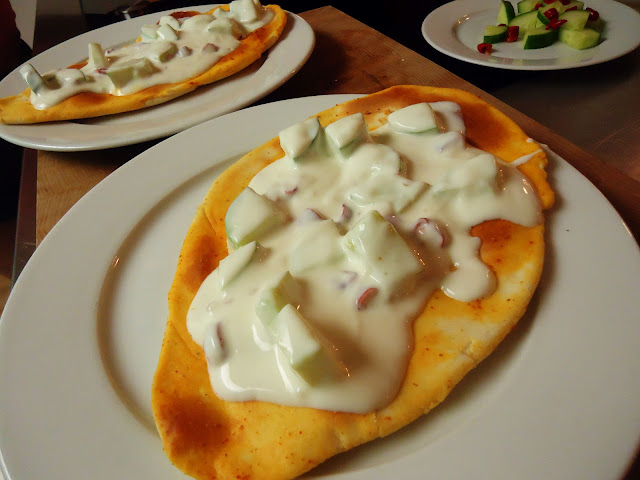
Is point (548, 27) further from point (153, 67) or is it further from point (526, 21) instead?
point (153, 67)

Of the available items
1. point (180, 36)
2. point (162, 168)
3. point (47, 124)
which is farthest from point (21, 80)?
point (162, 168)

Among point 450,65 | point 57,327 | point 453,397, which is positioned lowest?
point 450,65

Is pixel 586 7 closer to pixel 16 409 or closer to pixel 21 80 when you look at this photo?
pixel 21 80

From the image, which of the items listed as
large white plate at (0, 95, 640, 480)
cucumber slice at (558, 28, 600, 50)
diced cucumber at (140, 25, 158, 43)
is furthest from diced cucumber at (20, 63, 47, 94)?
cucumber slice at (558, 28, 600, 50)

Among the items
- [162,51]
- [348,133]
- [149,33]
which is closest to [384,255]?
[348,133]

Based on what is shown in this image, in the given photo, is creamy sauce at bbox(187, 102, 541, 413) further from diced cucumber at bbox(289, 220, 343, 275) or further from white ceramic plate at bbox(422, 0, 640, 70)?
white ceramic plate at bbox(422, 0, 640, 70)

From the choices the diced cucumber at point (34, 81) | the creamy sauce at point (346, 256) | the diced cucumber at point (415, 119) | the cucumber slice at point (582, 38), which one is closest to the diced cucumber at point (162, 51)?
the diced cucumber at point (34, 81)

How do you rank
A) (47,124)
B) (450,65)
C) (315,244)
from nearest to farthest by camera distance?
(315,244)
(47,124)
(450,65)
